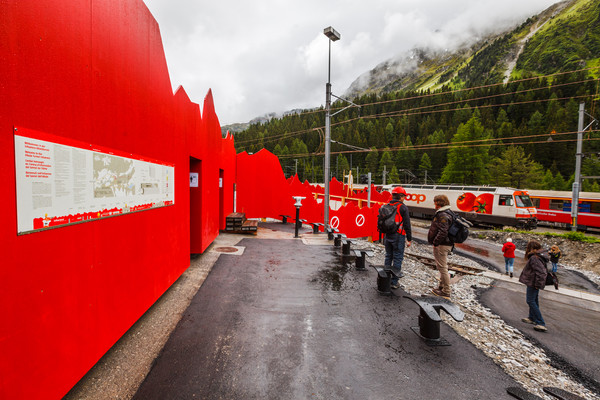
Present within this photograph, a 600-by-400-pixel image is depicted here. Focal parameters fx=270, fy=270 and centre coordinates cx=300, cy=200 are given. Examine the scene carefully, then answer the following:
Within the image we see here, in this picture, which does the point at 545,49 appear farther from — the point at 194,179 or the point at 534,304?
the point at 194,179

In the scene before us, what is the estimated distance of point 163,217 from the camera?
4.82 metres

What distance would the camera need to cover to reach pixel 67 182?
7.92 feet

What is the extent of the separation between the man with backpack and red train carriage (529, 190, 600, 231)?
23.4m

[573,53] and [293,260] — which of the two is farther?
[573,53]

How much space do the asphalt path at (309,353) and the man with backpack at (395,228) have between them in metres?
0.58

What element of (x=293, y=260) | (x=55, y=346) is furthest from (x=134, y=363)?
(x=293, y=260)

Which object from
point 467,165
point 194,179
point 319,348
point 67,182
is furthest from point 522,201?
point 467,165

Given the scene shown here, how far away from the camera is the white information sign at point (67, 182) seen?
78.9 inches

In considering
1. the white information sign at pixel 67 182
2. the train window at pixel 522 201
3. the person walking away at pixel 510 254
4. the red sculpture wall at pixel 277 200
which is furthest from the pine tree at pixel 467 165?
the white information sign at pixel 67 182

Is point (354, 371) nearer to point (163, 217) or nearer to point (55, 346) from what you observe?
point (55, 346)

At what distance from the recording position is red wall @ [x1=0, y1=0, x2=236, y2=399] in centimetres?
191

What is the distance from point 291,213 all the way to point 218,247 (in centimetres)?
760

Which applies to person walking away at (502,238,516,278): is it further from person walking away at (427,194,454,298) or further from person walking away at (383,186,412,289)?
person walking away at (383,186,412,289)

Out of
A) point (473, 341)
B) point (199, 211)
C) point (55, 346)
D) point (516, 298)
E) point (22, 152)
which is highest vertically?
point (22, 152)
